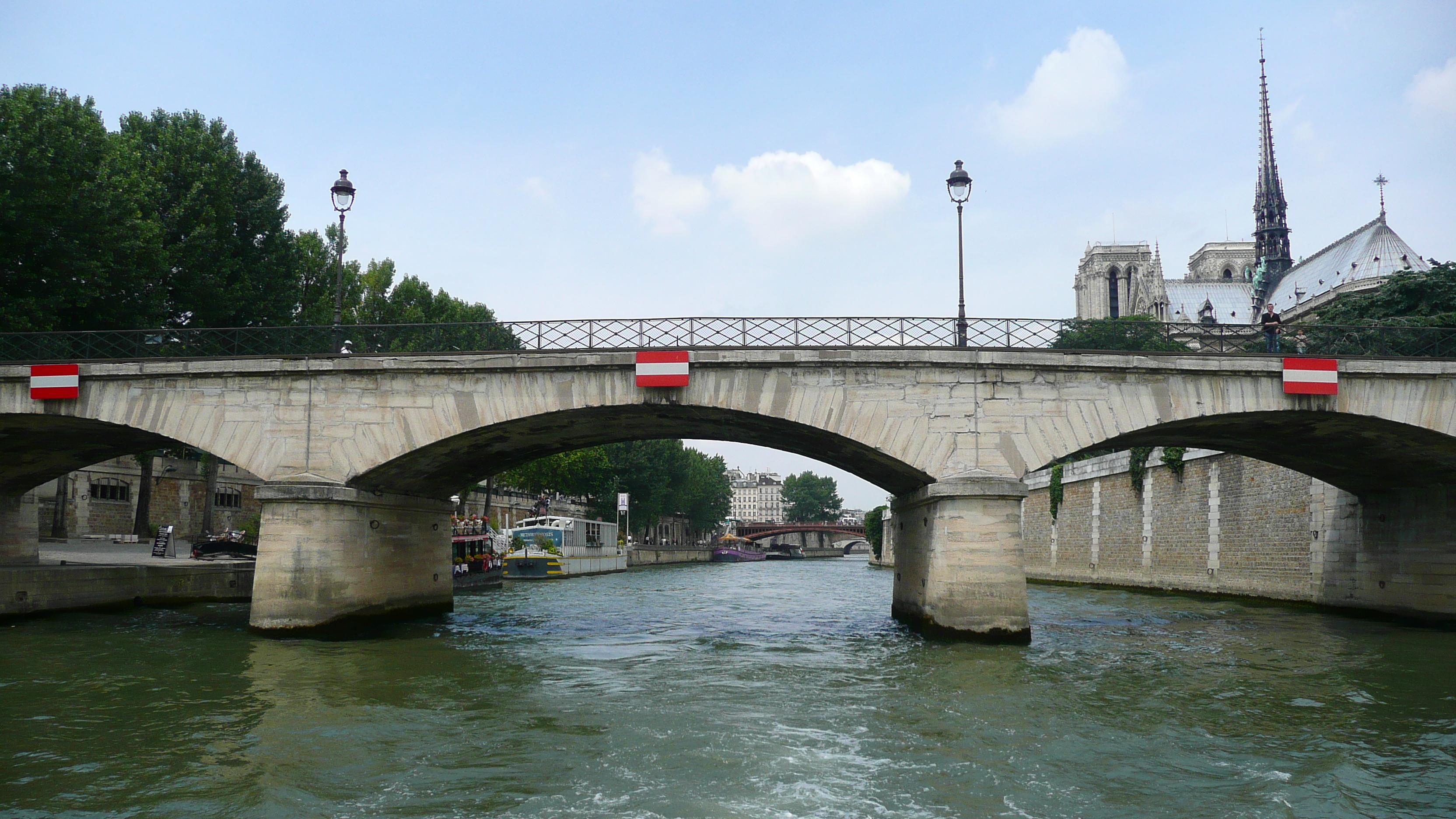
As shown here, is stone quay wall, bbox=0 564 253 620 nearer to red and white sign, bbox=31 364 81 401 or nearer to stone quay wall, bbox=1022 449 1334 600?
red and white sign, bbox=31 364 81 401

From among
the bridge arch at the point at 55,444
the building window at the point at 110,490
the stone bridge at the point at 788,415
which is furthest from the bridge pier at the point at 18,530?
the building window at the point at 110,490

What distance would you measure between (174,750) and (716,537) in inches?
5081

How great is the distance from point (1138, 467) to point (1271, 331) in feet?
60.3

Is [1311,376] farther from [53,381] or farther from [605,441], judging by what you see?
[53,381]

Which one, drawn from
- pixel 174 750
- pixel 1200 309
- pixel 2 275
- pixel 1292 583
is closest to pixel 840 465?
pixel 1292 583

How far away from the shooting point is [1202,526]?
31453mm

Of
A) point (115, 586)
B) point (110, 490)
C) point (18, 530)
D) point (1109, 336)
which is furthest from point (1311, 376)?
point (110, 490)

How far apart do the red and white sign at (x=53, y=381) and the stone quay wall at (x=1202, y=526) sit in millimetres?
28908

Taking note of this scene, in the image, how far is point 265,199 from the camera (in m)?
33.7

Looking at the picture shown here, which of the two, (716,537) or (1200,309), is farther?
(716,537)

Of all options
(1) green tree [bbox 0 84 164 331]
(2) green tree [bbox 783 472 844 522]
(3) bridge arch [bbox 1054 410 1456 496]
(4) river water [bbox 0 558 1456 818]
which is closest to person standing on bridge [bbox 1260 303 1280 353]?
(3) bridge arch [bbox 1054 410 1456 496]

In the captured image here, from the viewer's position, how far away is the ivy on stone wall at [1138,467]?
1404 inches

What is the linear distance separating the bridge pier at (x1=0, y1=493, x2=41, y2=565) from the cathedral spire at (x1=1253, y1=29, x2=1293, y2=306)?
92.2 meters

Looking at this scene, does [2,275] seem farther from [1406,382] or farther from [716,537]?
[716,537]
